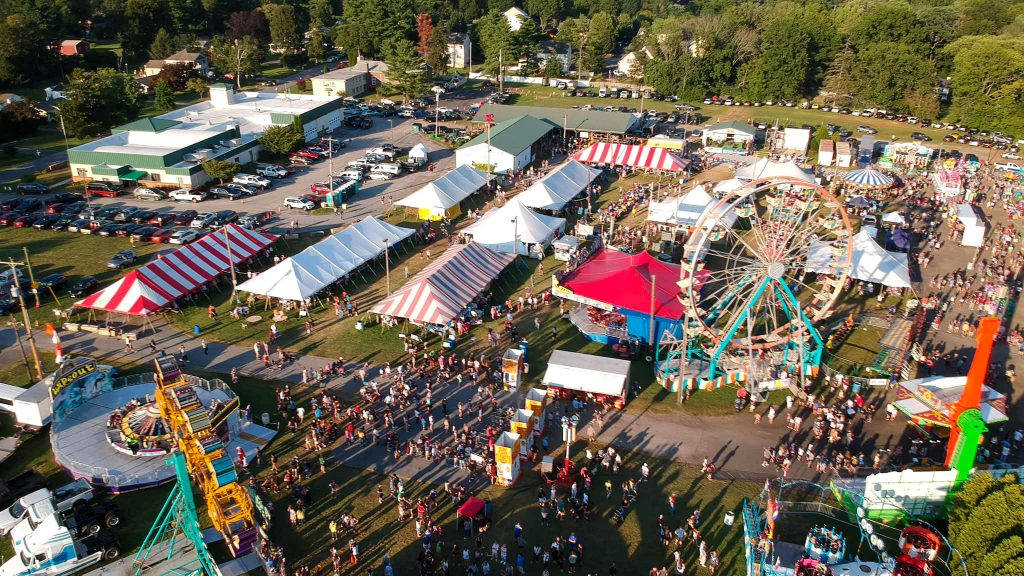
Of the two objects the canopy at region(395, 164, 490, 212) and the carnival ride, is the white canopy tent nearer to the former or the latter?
the canopy at region(395, 164, 490, 212)

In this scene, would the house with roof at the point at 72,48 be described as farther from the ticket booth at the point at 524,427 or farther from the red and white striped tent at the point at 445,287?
the ticket booth at the point at 524,427

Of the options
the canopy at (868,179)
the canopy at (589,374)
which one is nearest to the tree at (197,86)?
the canopy at (868,179)

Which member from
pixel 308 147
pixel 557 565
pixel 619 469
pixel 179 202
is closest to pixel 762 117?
pixel 308 147

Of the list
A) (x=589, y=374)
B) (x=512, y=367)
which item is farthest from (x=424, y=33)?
(x=589, y=374)

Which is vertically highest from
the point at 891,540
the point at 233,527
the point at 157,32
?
the point at 157,32

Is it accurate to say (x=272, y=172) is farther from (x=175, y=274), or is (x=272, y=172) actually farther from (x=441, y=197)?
(x=175, y=274)

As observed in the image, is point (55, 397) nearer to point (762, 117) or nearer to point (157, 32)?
point (762, 117)

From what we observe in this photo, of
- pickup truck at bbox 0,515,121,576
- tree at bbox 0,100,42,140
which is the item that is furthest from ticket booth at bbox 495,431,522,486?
tree at bbox 0,100,42,140
